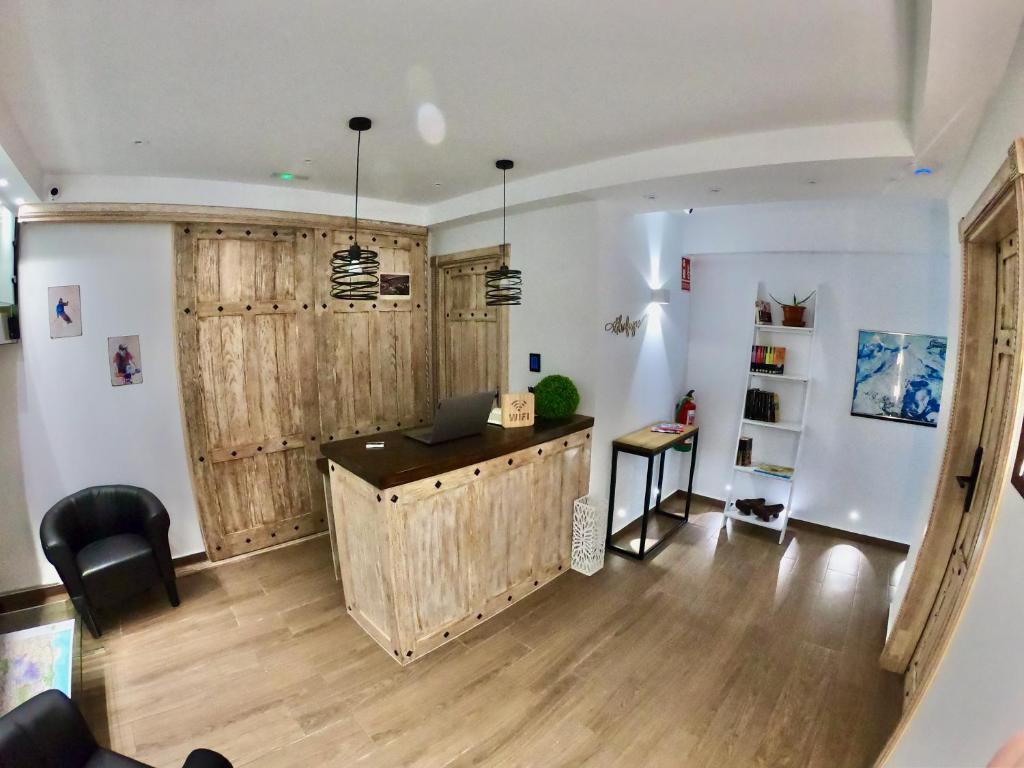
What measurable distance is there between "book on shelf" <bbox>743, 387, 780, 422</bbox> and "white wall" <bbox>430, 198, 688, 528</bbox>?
0.78m

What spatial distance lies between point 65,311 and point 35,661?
2.05 meters

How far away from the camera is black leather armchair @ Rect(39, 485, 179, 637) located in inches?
108

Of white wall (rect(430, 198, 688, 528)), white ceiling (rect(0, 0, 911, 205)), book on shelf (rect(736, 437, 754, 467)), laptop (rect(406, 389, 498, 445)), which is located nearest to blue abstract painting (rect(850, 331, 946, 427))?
book on shelf (rect(736, 437, 754, 467))

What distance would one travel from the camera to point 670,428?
4113 mm

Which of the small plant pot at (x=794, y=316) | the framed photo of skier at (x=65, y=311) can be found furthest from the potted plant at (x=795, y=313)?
the framed photo of skier at (x=65, y=311)

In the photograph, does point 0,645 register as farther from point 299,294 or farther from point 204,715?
point 299,294

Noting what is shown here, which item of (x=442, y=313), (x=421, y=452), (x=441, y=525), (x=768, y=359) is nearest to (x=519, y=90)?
(x=421, y=452)

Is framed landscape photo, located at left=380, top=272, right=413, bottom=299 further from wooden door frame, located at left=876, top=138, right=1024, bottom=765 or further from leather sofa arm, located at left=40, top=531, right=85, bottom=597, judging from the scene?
wooden door frame, located at left=876, top=138, right=1024, bottom=765

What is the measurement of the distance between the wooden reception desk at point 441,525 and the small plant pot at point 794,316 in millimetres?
2213

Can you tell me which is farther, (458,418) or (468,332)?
(468,332)

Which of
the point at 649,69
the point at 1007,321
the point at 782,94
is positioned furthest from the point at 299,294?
the point at 1007,321

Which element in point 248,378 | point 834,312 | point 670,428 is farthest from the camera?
point 670,428

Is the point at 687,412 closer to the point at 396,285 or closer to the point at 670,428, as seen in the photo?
the point at 670,428

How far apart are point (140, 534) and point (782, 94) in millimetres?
4301
